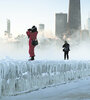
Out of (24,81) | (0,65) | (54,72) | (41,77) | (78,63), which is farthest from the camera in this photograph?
(78,63)

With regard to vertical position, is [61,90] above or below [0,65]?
below

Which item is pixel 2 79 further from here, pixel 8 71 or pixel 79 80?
pixel 79 80

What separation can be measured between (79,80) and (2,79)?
5679mm

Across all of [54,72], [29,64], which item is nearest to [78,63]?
[54,72]

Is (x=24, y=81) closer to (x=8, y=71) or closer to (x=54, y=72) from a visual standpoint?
(x=8, y=71)

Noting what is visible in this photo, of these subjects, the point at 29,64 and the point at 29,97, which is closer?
the point at 29,97

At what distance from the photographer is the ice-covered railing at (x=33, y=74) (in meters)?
8.38

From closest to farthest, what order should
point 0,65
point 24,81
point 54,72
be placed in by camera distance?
point 0,65 < point 24,81 < point 54,72

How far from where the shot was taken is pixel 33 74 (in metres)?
9.73

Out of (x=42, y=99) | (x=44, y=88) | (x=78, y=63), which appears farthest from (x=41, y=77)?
(x=78, y=63)

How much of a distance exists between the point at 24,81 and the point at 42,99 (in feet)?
3.68

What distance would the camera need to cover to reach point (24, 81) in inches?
363

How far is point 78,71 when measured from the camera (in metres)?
13.3

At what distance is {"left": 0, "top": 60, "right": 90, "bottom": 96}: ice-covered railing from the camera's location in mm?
8375
